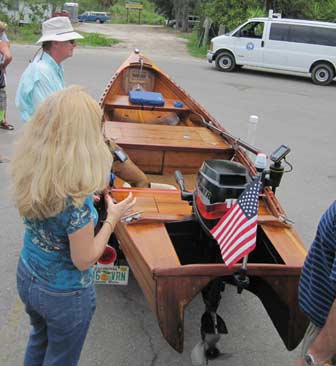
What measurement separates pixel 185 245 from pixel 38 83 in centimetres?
180

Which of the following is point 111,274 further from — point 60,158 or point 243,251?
point 60,158

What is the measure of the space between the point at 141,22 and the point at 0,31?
47.2m

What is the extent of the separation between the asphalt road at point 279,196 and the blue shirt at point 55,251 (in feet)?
4.20

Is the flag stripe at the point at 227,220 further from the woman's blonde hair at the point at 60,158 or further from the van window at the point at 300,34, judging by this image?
the van window at the point at 300,34

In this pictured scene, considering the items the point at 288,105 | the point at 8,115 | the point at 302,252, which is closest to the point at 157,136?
the point at 302,252

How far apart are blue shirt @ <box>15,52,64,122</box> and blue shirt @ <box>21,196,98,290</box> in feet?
6.75

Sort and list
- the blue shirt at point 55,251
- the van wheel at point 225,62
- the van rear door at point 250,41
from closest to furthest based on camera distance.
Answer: the blue shirt at point 55,251, the van rear door at point 250,41, the van wheel at point 225,62

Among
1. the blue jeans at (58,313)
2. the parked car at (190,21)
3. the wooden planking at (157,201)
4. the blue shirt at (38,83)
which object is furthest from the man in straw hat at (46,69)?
the parked car at (190,21)

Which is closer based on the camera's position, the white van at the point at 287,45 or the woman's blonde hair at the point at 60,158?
the woman's blonde hair at the point at 60,158

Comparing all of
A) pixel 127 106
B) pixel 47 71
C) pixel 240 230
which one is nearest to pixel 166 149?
pixel 47 71

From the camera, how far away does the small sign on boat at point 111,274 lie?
11.0 ft

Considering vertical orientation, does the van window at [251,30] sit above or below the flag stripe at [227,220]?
above

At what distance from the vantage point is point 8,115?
30.8ft

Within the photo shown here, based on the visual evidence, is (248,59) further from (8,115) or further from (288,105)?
(8,115)
